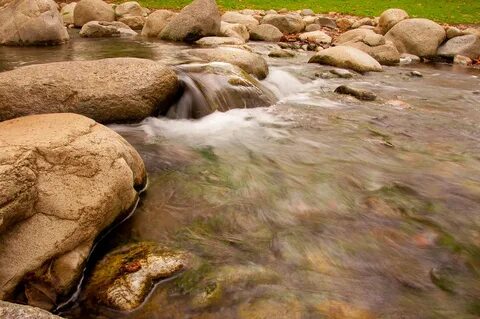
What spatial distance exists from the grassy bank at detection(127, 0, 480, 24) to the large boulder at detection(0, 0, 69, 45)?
1407 cm

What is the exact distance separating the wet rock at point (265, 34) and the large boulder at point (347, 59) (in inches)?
222

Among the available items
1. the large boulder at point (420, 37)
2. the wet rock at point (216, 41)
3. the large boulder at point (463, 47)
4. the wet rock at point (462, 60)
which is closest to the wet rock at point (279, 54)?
the wet rock at point (216, 41)

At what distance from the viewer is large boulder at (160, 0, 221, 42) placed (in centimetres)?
1463

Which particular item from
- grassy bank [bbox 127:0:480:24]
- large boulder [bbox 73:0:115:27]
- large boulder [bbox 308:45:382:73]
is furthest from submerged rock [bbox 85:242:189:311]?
grassy bank [bbox 127:0:480:24]

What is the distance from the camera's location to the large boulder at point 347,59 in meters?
11.3

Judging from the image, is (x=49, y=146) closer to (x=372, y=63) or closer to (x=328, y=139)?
(x=328, y=139)

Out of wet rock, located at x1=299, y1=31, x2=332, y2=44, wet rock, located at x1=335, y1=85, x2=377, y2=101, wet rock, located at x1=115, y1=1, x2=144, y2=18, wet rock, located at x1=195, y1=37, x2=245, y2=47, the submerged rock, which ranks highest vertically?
wet rock, located at x1=115, y1=1, x2=144, y2=18

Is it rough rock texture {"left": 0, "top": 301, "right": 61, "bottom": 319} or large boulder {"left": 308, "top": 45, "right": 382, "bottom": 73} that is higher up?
rough rock texture {"left": 0, "top": 301, "right": 61, "bottom": 319}

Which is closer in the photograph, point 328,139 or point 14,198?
point 14,198

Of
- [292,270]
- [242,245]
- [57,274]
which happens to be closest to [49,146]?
[57,274]

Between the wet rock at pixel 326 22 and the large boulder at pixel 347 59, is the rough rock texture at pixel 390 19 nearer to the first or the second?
the wet rock at pixel 326 22

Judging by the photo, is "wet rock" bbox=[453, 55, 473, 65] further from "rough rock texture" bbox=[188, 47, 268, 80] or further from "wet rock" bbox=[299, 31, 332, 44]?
"rough rock texture" bbox=[188, 47, 268, 80]

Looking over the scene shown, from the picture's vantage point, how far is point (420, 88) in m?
9.64

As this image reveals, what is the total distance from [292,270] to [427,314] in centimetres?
96
